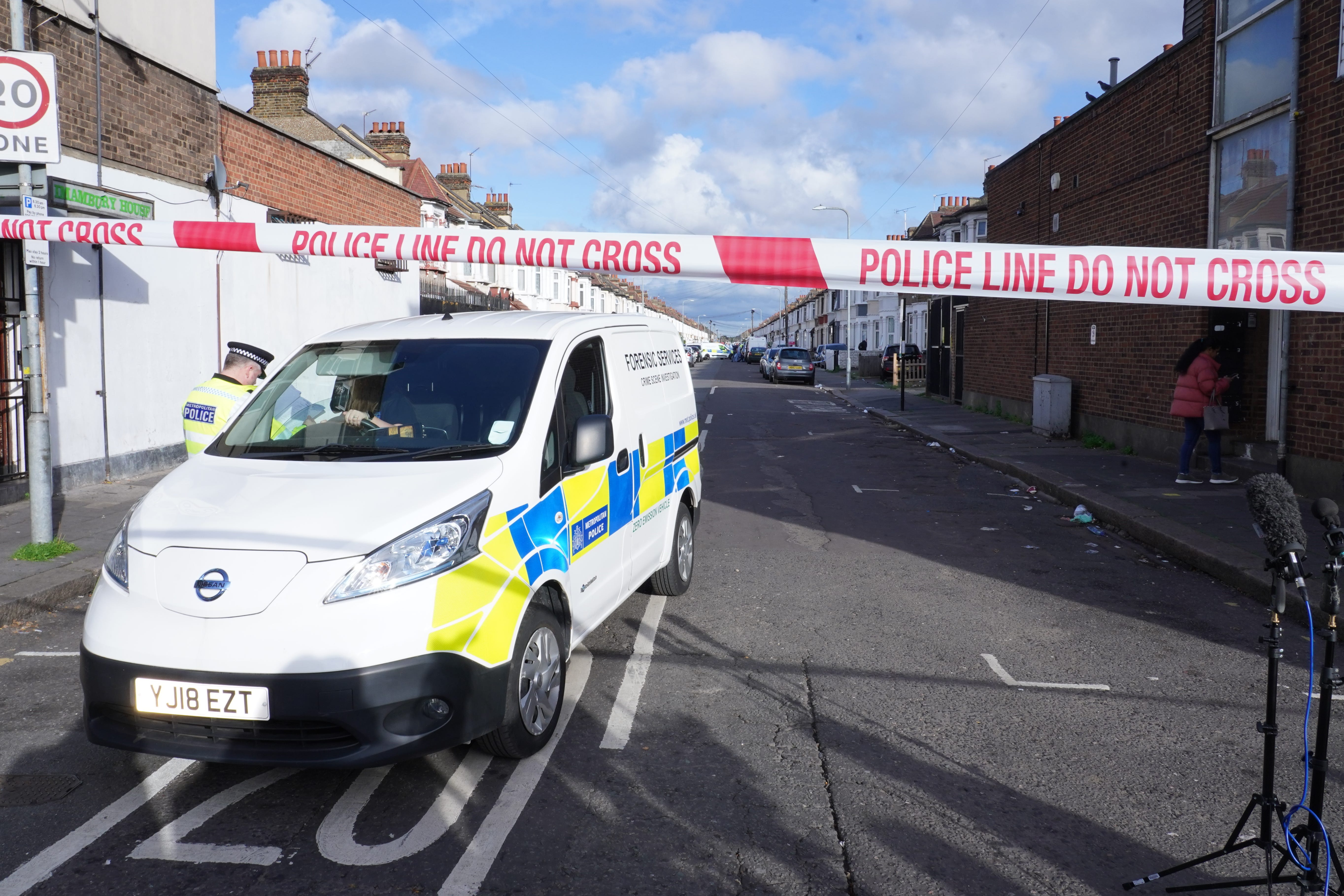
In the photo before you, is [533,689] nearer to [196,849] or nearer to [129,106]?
[196,849]

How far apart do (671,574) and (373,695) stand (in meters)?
3.46

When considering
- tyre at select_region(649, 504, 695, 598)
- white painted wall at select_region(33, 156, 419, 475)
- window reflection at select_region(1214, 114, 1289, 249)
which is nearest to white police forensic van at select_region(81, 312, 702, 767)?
tyre at select_region(649, 504, 695, 598)

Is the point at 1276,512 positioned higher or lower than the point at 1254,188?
lower

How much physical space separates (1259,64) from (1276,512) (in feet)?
37.1

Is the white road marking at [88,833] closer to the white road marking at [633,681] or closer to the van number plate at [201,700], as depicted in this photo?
the van number plate at [201,700]

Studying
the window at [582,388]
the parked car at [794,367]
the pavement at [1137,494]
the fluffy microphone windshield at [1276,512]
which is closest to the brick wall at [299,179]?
the pavement at [1137,494]

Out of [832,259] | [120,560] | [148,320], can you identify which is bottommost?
[120,560]

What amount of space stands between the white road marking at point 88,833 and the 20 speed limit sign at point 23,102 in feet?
17.7

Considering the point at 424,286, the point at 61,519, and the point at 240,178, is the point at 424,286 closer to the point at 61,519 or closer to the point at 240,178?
the point at 240,178

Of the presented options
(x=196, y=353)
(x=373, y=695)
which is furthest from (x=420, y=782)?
(x=196, y=353)

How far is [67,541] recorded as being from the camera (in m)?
8.22

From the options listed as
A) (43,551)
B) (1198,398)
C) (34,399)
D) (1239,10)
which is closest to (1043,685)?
(43,551)

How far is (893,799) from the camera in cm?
390

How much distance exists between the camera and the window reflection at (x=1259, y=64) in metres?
11.2
